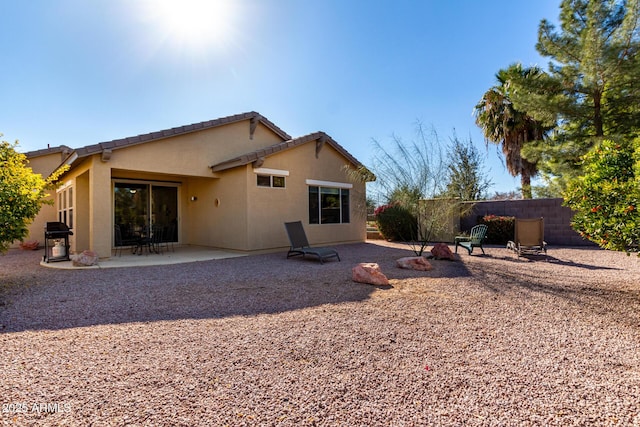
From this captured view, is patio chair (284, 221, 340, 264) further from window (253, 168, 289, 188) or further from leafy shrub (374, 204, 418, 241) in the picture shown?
leafy shrub (374, 204, 418, 241)

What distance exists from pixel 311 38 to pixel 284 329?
10.6 metres

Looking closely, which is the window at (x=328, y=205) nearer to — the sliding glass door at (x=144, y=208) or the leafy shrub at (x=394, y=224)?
the leafy shrub at (x=394, y=224)

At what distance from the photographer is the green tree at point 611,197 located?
437cm

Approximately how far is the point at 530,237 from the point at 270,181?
8.63 m

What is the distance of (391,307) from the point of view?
4902mm

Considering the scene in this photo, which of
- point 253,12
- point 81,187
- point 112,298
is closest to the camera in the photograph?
point 112,298

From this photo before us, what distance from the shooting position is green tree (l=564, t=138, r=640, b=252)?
4.37 meters

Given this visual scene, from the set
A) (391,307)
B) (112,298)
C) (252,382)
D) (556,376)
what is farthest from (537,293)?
(112,298)

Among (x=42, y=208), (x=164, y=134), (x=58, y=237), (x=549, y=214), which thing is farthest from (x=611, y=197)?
(x=42, y=208)

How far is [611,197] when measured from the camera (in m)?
4.70

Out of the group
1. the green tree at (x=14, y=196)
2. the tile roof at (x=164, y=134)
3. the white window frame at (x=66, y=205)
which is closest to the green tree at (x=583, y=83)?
the tile roof at (x=164, y=134)

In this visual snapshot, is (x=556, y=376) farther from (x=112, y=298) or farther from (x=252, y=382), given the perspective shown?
(x=112, y=298)

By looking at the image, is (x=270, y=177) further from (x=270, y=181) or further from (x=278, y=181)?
(x=278, y=181)

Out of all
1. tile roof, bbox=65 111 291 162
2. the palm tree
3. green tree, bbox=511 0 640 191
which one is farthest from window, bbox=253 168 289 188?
the palm tree
